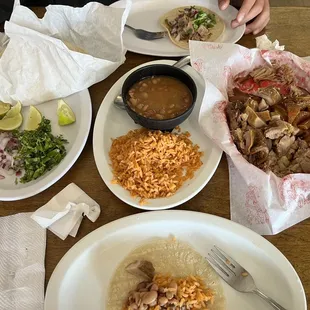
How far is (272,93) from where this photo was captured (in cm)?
158

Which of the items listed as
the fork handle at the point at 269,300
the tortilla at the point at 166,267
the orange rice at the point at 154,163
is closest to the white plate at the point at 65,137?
the orange rice at the point at 154,163

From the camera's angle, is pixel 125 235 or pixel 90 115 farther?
pixel 90 115

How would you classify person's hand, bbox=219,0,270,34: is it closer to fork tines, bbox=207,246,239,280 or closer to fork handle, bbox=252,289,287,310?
fork tines, bbox=207,246,239,280

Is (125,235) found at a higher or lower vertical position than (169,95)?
lower

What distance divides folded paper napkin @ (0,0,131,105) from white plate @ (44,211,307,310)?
0.71m

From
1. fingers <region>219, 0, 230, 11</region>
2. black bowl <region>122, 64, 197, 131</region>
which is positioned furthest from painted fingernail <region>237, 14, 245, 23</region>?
black bowl <region>122, 64, 197, 131</region>

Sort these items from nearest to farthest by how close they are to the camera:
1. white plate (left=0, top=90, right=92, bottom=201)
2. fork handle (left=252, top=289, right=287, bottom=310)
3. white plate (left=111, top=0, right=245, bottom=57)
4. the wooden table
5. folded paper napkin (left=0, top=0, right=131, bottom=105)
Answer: fork handle (left=252, top=289, right=287, bottom=310) < the wooden table < white plate (left=0, top=90, right=92, bottom=201) < folded paper napkin (left=0, top=0, right=131, bottom=105) < white plate (left=111, top=0, right=245, bottom=57)

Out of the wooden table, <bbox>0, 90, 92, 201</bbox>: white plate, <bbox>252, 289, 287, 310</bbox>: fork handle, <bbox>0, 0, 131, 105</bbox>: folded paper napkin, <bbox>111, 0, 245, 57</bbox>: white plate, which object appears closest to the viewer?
<bbox>252, 289, 287, 310</bbox>: fork handle

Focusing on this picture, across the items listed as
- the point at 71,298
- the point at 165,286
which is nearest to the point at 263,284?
the point at 165,286

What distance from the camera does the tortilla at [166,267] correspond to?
1232mm

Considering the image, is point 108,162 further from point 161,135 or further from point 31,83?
point 31,83

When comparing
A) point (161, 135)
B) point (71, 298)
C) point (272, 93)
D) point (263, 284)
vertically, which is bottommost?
point (71, 298)

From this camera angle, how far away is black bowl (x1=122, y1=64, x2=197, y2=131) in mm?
1467

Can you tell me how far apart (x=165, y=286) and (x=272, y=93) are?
86cm
